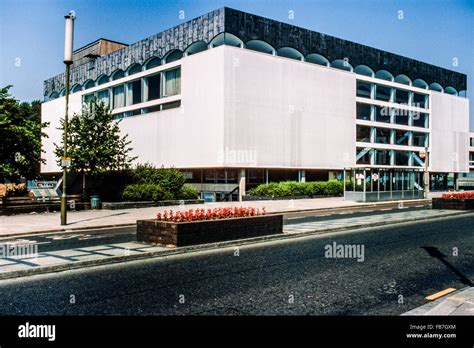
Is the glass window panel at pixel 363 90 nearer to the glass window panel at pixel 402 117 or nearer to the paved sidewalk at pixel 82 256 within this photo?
the glass window panel at pixel 402 117

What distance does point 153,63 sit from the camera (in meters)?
49.5

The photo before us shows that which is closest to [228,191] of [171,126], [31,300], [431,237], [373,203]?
[171,126]

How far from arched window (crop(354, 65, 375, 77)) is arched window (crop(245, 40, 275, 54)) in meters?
14.1

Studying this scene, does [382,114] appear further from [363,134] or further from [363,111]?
[363,134]

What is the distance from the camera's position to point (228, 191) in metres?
41.4

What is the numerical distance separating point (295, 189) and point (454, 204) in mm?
14823

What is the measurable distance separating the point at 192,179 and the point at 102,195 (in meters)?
19.3

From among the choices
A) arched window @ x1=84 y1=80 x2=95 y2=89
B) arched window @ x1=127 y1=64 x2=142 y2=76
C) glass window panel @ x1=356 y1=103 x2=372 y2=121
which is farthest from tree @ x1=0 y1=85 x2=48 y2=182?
glass window panel @ x1=356 y1=103 x2=372 y2=121

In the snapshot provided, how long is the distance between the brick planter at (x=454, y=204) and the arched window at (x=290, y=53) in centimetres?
2441

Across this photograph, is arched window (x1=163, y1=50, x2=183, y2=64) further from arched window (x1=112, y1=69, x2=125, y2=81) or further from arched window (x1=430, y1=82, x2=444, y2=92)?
arched window (x1=430, y1=82, x2=444, y2=92)

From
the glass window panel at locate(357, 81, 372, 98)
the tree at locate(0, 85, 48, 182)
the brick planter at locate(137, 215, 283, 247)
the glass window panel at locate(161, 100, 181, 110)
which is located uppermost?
the glass window panel at locate(357, 81, 372, 98)

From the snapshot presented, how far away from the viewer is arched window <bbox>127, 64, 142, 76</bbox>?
51688 mm

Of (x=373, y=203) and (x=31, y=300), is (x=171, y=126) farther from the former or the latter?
(x=31, y=300)

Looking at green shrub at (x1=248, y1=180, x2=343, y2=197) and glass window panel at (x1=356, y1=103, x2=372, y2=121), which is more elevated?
glass window panel at (x1=356, y1=103, x2=372, y2=121)
